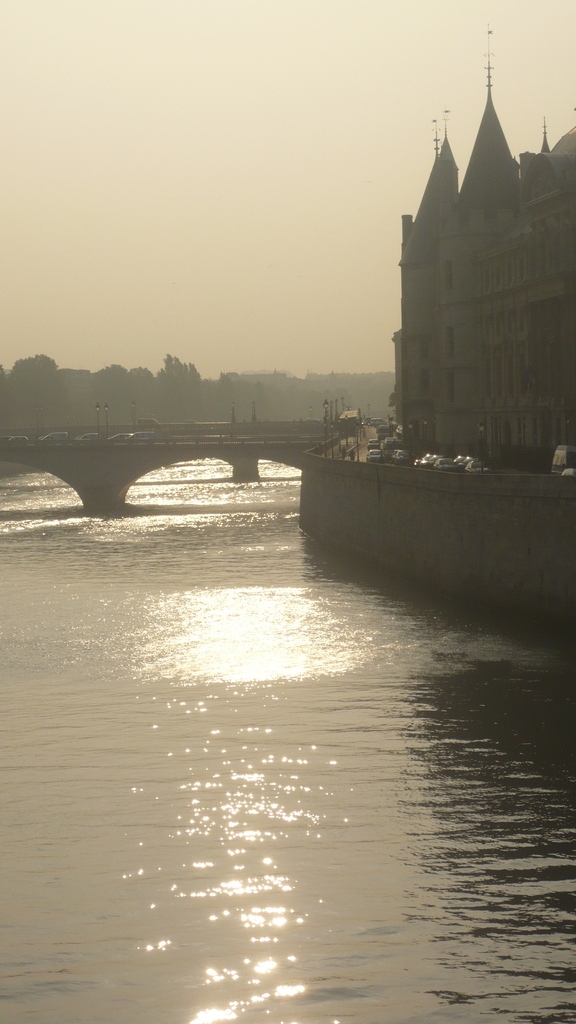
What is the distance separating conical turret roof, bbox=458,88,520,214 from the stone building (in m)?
0.04

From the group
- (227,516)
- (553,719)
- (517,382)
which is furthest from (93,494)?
(553,719)

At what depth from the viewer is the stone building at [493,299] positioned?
48500 millimetres

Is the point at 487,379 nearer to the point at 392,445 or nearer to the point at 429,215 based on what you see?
the point at 392,445

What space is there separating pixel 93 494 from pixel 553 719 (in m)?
58.2

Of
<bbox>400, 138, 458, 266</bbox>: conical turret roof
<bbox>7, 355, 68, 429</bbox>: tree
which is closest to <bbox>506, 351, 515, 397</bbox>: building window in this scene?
<bbox>400, 138, 458, 266</bbox>: conical turret roof


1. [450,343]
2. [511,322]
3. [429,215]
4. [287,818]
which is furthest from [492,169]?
[287,818]

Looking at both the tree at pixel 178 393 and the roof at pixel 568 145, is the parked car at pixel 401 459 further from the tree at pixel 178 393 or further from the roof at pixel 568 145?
the tree at pixel 178 393

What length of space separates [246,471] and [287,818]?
82.8 metres

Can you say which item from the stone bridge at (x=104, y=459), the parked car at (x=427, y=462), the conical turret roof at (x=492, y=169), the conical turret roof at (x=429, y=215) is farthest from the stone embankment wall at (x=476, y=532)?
the stone bridge at (x=104, y=459)

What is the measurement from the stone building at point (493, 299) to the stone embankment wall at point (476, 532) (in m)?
4.52

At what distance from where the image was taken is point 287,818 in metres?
18.8

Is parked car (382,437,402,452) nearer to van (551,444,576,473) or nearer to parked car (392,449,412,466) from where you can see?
parked car (392,449,412,466)

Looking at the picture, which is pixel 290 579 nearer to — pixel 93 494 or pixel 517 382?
pixel 517 382

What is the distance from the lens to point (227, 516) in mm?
69812
